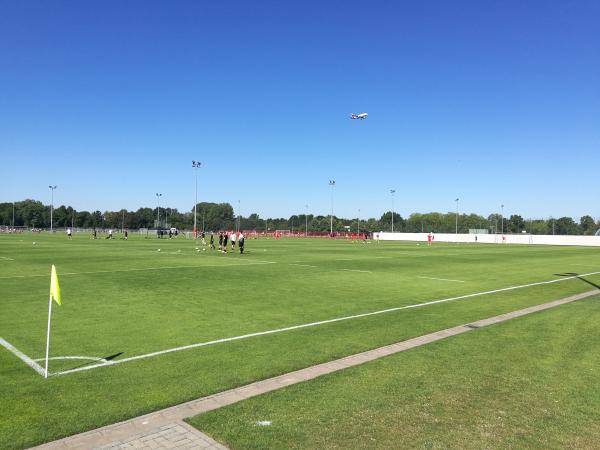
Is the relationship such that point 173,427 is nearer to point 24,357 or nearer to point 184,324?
point 24,357

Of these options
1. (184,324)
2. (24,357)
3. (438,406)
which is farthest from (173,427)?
(184,324)

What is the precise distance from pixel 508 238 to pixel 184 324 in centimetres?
7806

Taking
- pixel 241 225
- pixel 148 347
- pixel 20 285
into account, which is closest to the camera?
pixel 148 347

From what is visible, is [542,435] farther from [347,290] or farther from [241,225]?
[241,225]

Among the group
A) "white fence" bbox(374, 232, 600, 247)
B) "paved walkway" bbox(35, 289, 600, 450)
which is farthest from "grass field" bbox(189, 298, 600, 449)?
"white fence" bbox(374, 232, 600, 247)

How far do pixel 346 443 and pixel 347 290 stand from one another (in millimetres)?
11408

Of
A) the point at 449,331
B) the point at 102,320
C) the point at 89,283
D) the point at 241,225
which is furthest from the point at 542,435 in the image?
the point at 241,225

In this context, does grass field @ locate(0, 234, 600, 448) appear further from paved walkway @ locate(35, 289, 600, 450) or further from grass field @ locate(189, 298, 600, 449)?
grass field @ locate(189, 298, 600, 449)

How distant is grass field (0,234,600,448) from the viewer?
590 cm

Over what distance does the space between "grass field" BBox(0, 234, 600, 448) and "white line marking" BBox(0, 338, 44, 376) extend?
0.10m

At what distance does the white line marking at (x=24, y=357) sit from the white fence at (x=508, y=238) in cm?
7477

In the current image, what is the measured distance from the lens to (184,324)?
10.2 metres

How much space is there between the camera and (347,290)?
52.7ft

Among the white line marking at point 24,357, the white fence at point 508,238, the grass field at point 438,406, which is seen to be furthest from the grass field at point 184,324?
the white fence at point 508,238
